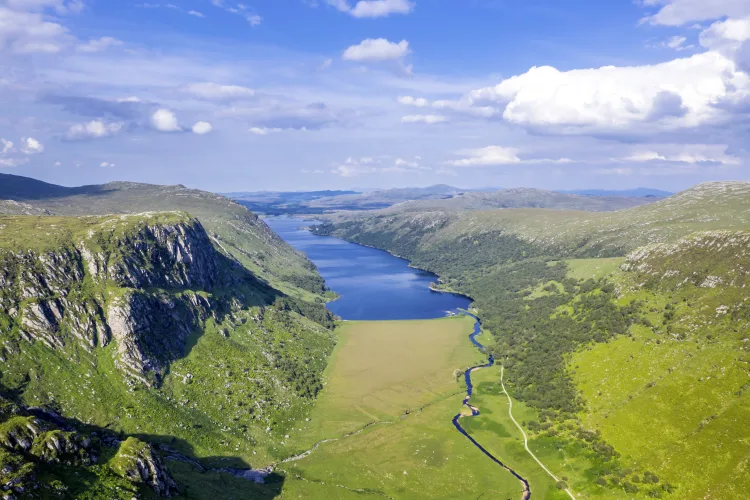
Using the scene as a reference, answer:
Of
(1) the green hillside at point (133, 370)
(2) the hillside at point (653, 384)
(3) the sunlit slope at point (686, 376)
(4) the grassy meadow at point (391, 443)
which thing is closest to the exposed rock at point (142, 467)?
(1) the green hillside at point (133, 370)

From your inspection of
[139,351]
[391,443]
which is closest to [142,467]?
[139,351]

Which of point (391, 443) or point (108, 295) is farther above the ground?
point (108, 295)

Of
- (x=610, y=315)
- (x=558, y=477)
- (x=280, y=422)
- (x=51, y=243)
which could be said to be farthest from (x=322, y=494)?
(x=610, y=315)

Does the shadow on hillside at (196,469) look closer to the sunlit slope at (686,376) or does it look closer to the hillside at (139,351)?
the hillside at (139,351)

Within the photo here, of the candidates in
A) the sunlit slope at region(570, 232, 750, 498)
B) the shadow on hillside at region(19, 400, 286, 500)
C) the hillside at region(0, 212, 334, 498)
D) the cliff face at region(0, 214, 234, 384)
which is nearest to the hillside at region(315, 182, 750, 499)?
the sunlit slope at region(570, 232, 750, 498)

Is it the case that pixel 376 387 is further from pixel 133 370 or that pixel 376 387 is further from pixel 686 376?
pixel 686 376

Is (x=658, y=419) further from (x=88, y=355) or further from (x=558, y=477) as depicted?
(x=88, y=355)

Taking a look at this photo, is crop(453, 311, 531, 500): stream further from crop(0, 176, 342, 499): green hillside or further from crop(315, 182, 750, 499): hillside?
crop(0, 176, 342, 499): green hillside
